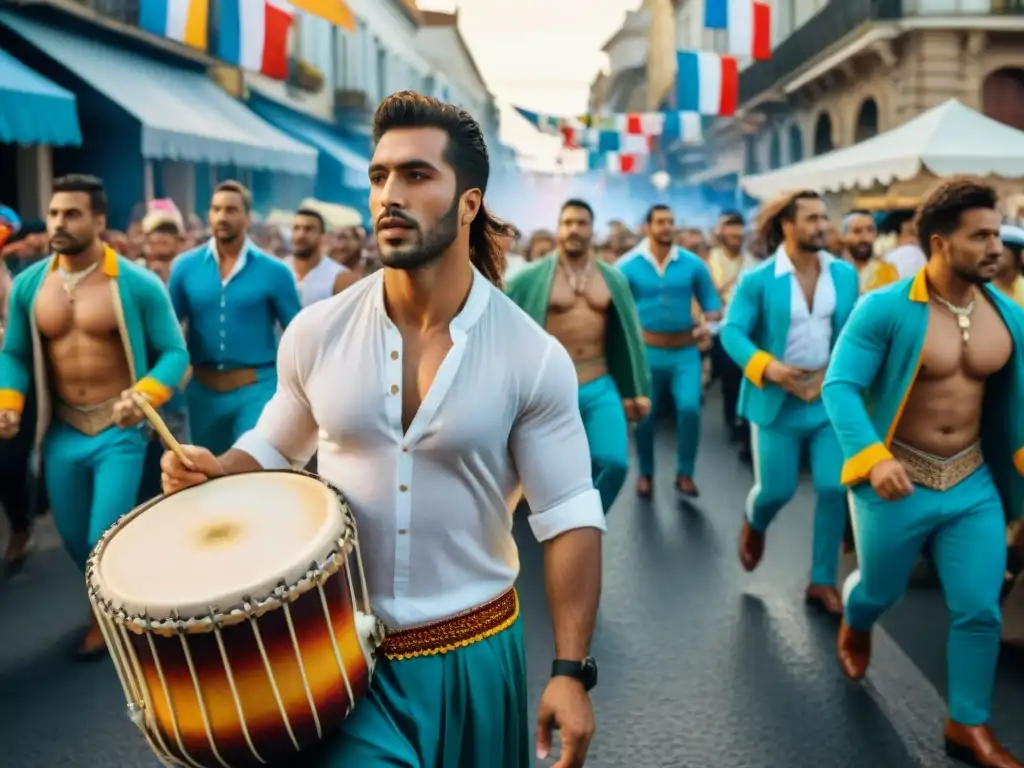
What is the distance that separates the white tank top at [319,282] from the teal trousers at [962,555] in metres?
4.76

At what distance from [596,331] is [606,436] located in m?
0.59

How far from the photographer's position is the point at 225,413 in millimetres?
6586

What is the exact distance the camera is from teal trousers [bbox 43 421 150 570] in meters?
5.28

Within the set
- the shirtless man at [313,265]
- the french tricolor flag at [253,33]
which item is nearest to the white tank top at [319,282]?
the shirtless man at [313,265]

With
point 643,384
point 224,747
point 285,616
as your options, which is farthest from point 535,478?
point 643,384

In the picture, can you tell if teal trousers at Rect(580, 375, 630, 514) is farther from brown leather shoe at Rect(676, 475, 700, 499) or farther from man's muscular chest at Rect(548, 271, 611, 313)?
brown leather shoe at Rect(676, 475, 700, 499)

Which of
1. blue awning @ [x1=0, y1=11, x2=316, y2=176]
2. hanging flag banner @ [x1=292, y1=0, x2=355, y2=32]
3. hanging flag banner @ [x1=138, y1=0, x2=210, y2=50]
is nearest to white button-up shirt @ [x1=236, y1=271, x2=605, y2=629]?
hanging flag banner @ [x1=138, y1=0, x2=210, y2=50]

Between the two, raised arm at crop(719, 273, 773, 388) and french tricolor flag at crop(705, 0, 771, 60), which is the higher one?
french tricolor flag at crop(705, 0, 771, 60)

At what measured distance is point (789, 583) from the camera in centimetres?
652

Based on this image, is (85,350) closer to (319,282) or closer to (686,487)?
(319,282)

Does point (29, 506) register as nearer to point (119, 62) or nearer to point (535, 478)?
point (535, 478)

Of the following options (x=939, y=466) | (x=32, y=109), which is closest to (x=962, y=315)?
(x=939, y=466)

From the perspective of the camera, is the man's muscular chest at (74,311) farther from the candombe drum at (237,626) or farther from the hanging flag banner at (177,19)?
the hanging flag banner at (177,19)

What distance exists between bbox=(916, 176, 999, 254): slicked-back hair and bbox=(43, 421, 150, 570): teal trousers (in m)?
3.27
